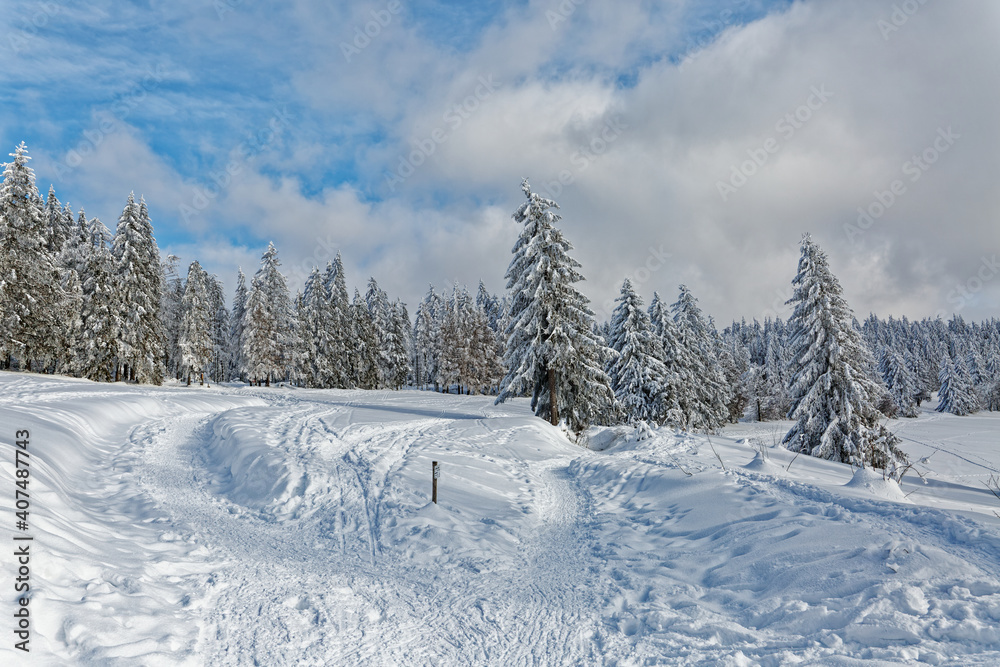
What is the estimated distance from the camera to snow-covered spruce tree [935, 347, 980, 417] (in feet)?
245

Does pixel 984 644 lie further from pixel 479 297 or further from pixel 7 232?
pixel 479 297

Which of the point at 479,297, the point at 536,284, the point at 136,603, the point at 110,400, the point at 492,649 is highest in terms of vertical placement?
the point at 479,297

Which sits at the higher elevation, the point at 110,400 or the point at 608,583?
the point at 110,400

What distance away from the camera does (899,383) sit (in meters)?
73.8

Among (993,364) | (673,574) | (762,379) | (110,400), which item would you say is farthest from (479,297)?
(993,364)

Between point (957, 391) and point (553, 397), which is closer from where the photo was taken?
point (553, 397)

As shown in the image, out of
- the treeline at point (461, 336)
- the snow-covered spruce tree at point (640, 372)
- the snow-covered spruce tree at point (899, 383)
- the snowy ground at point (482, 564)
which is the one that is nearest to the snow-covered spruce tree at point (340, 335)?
the treeline at point (461, 336)

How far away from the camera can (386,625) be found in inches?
238

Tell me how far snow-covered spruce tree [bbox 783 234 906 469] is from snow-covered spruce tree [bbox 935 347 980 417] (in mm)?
69426

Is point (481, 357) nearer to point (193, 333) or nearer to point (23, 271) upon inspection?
point (193, 333)

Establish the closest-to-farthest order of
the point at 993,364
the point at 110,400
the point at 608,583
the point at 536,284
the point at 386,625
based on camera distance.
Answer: the point at 386,625, the point at 608,583, the point at 110,400, the point at 536,284, the point at 993,364

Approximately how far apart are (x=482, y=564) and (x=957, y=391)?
97.2 m

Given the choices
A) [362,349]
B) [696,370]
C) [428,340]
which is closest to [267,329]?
[362,349]

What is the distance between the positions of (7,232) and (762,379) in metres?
77.0
